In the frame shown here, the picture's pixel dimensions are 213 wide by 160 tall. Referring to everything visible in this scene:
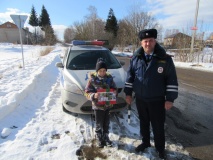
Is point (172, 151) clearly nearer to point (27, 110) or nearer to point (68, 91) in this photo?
point (68, 91)

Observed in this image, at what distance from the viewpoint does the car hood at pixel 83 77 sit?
421cm

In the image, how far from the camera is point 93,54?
571cm

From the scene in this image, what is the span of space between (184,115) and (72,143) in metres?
2.92

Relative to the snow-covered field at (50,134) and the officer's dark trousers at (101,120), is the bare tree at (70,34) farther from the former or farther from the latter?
the officer's dark trousers at (101,120)

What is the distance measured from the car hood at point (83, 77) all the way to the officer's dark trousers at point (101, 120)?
0.90m

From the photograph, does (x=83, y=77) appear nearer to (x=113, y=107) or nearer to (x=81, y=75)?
(x=81, y=75)

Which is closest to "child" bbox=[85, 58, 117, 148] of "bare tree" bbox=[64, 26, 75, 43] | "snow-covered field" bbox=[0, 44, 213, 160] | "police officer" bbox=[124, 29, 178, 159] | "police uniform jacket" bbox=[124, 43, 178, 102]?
"snow-covered field" bbox=[0, 44, 213, 160]

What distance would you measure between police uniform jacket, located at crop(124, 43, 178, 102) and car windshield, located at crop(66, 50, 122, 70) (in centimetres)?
234

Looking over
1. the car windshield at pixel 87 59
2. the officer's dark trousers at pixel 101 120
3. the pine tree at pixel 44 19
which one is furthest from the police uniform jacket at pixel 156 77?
the pine tree at pixel 44 19

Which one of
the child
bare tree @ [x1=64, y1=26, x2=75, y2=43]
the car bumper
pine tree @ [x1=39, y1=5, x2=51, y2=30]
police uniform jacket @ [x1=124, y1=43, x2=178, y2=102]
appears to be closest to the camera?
police uniform jacket @ [x1=124, y1=43, x2=178, y2=102]

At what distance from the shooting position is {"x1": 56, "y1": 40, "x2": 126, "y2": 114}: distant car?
4.08 m

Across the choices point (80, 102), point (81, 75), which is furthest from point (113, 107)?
point (81, 75)

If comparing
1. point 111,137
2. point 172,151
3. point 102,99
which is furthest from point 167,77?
point 111,137

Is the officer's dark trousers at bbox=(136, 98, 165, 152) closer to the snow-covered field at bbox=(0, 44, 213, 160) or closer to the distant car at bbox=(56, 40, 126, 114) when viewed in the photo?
the snow-covered field at bbox=(0, 44, 213, 160)
